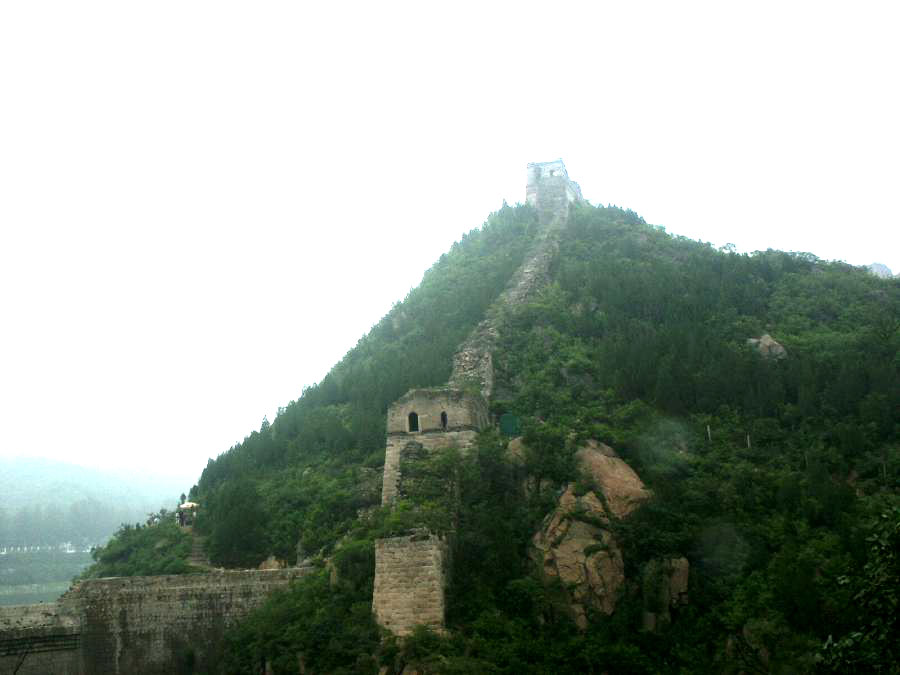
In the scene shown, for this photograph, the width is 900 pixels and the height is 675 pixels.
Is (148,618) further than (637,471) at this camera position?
No

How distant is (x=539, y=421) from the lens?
3481cm

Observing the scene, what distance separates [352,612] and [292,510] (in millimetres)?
9463

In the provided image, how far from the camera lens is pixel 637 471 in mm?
30266

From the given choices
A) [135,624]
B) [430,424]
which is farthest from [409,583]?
[135,624]

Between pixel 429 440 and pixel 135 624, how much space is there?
33.8ft

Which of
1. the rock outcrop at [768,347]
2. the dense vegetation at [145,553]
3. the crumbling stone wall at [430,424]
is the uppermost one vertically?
the rock outcrop at [768,347]

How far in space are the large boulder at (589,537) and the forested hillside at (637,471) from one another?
341mm

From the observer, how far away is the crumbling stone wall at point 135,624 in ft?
92.4

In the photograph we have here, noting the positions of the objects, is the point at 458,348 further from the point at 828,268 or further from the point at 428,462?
the point at 828,268

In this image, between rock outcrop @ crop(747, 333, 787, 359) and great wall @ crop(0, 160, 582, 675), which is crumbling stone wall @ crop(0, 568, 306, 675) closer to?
great wall @ crop(0, 160, 582, 675)

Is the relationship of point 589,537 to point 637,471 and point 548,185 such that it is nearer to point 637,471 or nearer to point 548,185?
point 637,471

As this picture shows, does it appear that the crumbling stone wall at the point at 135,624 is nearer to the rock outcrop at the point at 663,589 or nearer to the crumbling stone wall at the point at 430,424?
the crumbling stone wall at the point at 430,424

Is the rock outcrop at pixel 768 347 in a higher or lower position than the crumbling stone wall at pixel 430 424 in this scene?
higher

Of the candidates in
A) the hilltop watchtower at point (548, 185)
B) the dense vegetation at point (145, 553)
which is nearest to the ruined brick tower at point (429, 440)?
the dense vegetation at point (145, 553)
